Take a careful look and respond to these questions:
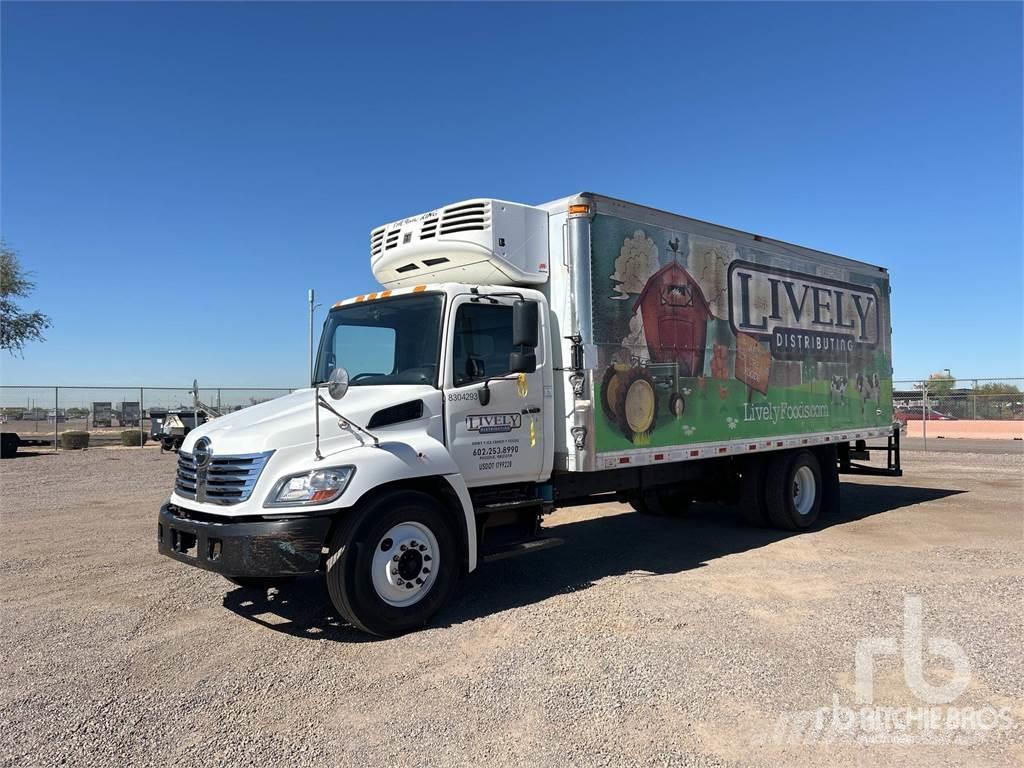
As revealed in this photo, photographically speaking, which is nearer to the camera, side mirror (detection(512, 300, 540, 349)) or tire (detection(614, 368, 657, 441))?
side mirror (detection(512, 300, 540, 349))

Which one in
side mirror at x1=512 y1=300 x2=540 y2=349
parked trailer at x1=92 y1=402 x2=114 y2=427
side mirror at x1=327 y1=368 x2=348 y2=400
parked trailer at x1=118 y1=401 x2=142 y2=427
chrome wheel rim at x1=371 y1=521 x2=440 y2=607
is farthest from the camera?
parked trailer at x1=92 y1=402 x2=114 y2=427

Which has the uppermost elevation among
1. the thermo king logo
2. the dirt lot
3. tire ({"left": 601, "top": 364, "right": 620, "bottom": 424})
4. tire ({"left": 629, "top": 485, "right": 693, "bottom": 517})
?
tire ({"left": 601, "top": 364, "right": 620, "bottom": 424})

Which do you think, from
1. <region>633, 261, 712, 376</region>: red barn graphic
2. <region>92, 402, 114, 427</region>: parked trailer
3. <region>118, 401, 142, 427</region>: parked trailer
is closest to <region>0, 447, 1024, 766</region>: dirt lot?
<region>633, 261, 712, 376</region>: red barn graphic

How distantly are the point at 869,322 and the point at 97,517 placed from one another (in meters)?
11.3

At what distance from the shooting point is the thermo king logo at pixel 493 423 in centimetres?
594

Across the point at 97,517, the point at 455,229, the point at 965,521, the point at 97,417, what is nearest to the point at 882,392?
the point at 965,521

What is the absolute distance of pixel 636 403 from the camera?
6992 mm

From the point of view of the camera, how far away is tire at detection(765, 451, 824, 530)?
910 cm

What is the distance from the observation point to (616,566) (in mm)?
7273

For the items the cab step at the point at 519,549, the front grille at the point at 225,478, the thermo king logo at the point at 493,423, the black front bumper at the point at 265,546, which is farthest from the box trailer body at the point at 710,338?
the front grille at the point at 225,478

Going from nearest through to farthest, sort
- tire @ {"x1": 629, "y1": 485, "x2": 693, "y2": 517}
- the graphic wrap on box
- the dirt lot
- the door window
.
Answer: the dirt lot, the door window, the graphic wrap on box, tire @ {"x1": 629, "y1": 485, "x2": 693, "y2": 517}

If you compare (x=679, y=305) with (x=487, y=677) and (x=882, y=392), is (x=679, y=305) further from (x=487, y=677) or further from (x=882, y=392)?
(x=882, y=392)

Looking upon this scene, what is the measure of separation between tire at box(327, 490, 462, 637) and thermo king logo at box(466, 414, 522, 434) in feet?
2.43

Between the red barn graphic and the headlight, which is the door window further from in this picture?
the red barn graphic
